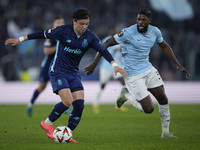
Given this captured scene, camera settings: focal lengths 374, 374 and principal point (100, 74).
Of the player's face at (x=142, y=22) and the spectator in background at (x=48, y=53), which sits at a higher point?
the player's face at (x=142, y=22)

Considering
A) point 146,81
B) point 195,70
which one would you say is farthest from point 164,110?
point 195,70

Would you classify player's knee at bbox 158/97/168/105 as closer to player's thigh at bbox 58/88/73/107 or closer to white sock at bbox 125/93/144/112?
white sock at bbox 125/93/144/112

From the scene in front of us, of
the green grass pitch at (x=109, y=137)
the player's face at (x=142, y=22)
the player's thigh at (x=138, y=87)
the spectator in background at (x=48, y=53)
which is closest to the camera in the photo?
the green grass pitch at (x=109, y=137)

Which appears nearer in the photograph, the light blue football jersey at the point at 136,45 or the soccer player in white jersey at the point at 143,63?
the soccer player in white jersey at the point at 143,63

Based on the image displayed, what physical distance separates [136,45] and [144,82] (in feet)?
2.39

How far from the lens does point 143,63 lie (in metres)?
7.26

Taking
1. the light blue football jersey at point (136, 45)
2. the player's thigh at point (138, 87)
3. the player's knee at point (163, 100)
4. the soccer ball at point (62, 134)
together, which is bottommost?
the soccer ball at point (62, 134)

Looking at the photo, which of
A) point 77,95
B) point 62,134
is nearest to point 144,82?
point 77,95

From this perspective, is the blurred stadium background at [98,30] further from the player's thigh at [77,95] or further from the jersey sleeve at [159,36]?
the player's thigh at [77,95]

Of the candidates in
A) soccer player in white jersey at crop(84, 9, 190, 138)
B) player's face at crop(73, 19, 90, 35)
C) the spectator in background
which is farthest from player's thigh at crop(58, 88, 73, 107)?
the spectator in background

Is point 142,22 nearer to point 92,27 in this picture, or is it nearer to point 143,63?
point 143,63

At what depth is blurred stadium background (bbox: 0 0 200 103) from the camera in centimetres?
1627

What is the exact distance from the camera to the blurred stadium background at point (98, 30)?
1627cm

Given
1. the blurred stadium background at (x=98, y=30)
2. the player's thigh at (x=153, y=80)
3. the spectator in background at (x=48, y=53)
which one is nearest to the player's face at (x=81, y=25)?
the player's thigh at (x=153, y=80)
